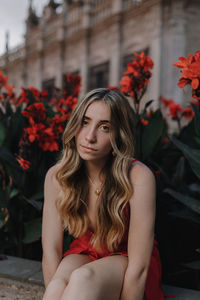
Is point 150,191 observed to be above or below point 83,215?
above

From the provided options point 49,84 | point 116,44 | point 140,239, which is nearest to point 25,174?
point 140,239

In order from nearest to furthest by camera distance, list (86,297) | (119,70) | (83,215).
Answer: (86,297), (83,215), (119,70)

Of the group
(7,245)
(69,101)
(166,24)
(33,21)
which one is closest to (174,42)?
(166,24)

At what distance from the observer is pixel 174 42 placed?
8359 millimetres

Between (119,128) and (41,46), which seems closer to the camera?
(119,128)

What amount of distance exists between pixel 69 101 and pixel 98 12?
379 inches

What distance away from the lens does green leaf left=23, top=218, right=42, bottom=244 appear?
1864mm

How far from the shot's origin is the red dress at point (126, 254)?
1356mm

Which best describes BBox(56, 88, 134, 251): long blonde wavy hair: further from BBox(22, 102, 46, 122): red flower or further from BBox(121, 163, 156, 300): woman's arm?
BBox(22, 102, 46, 122): red flower

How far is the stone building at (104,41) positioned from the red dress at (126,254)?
24.1ft

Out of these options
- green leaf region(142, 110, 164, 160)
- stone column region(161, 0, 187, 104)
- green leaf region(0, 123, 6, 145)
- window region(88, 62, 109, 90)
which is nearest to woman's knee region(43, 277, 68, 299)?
green leaf region(142, 110, 164, 160)

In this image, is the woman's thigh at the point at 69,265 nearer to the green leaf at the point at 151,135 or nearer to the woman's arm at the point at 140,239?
the woman's arm at the point at 140,239

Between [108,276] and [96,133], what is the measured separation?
54cm

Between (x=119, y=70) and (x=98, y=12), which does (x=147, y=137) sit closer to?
(x=119, y=70)
